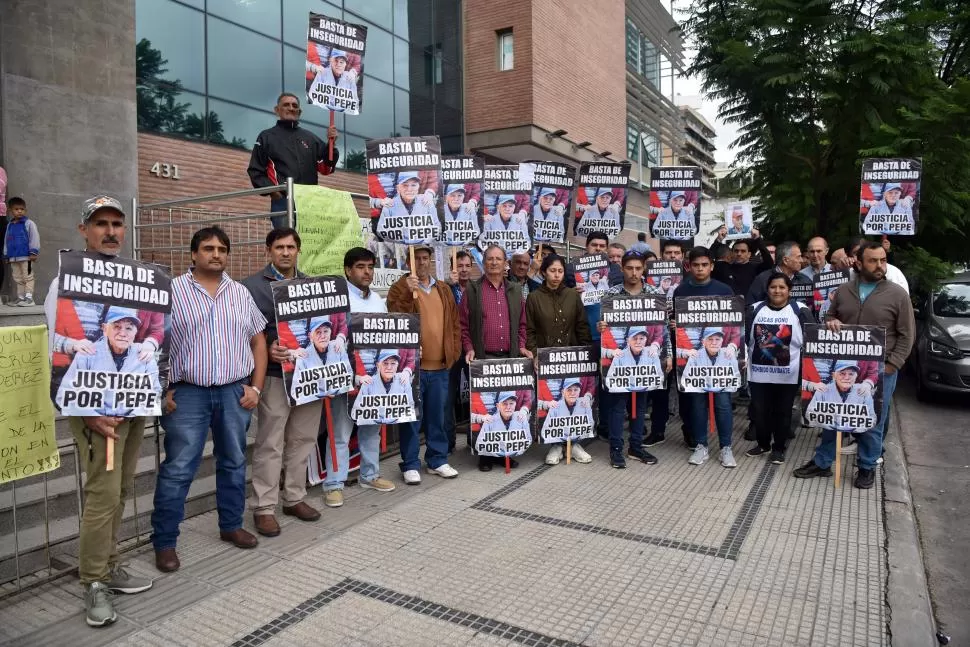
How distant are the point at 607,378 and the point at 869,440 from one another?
7.83 ft

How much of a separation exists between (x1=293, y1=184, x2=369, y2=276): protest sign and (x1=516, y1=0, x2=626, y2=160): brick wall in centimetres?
1382

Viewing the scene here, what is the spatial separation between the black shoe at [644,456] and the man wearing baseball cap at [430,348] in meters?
1.93

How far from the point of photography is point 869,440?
20.1 feet

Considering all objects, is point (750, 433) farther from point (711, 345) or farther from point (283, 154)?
point (283, 154)

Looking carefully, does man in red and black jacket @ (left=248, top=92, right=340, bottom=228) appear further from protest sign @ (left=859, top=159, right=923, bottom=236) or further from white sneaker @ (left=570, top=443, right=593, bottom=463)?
protest sign @ (left=859, top=159, right=923, bottom=236)

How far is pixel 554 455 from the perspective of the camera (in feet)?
22.8

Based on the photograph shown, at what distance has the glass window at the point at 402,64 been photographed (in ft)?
60.1

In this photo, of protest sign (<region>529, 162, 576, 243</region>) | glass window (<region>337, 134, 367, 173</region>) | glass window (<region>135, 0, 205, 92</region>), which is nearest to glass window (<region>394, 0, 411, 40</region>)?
glass window (<region>337, 134, 367, 173</region>)

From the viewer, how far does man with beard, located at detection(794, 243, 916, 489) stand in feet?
20.0

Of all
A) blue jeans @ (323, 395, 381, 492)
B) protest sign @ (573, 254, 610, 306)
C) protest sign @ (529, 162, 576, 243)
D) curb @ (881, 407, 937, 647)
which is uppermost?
protest sign @ (529, 162, 576, 243)

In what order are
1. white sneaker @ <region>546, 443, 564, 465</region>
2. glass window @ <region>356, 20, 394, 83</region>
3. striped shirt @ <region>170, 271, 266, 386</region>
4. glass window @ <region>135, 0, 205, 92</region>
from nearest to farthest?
striped shirt @ <region>170, 271, 266, 386</region>, white sneaker @ <region>546, 443, 564, 465</region>, glass window @ <region>135, 0, 205, 92</region>, glass window @ <region>356, 20, 394, 83</region>

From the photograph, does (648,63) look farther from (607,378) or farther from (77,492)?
(77,492)

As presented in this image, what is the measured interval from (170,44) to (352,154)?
5.03 metres

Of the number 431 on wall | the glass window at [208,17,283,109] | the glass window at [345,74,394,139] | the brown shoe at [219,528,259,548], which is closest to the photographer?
the brown shoe at [219,528,259,548]
